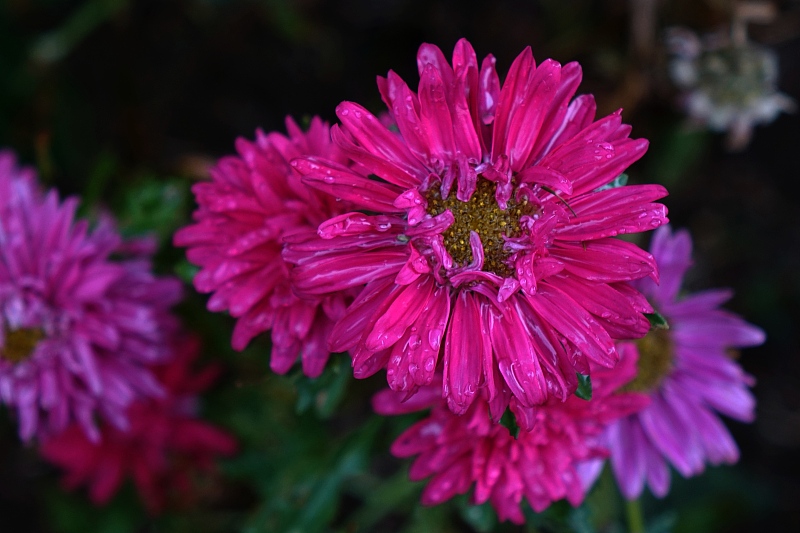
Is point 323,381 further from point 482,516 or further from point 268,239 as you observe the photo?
point 482,516

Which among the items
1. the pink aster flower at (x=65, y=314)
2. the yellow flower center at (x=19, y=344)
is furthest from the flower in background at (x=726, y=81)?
the yellow flower center at (x=19, y=344)

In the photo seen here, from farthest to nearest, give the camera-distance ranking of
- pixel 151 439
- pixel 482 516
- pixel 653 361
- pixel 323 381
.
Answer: pixel 151 439 < pixel 653 361 < pixel 482 516 < pixel 323 381

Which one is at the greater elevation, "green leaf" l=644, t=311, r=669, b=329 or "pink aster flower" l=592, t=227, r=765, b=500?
"green leaf" l=644, t=311, r=669, b=329

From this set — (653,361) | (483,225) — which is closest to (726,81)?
(653,361)

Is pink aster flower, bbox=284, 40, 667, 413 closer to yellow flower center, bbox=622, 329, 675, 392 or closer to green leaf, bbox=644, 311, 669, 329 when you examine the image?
green leaf, bbox=644, 311, 669, 329

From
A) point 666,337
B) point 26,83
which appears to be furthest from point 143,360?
point 26,83

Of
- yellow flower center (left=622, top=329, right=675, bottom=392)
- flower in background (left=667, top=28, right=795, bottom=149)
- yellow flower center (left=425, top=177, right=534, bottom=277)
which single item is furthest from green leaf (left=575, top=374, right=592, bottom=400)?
flower in background (left=667, top=28, right=795, bottom=149)

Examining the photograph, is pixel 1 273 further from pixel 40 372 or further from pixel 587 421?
pixel 587 421

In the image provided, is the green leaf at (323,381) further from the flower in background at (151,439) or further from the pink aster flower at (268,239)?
the flower in background at (151,439)
